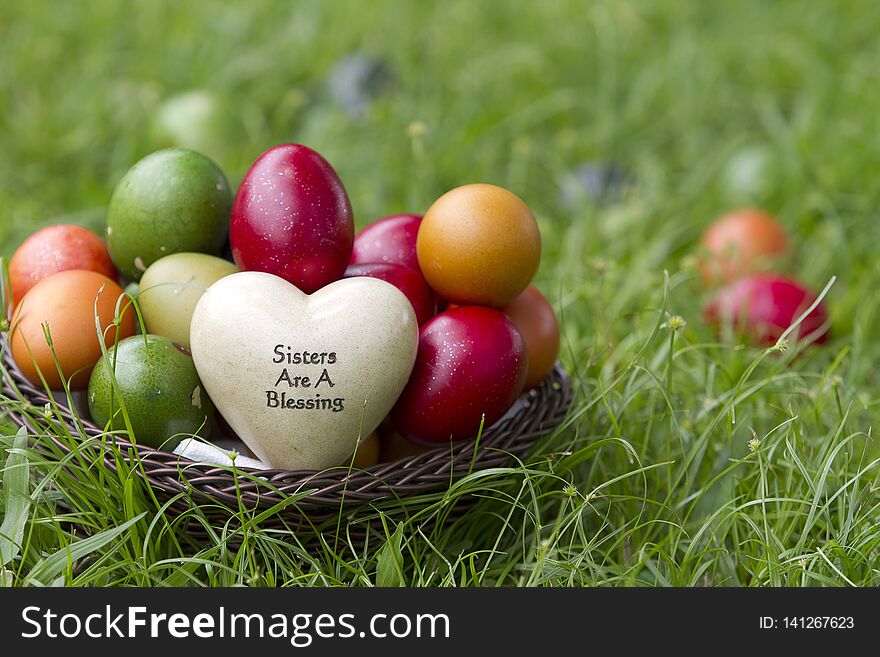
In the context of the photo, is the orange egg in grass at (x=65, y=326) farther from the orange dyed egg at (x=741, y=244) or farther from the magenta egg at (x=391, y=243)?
the orange dyed egg at (x=741, y=244)

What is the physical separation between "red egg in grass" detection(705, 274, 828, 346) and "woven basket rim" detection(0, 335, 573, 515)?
1.17 m

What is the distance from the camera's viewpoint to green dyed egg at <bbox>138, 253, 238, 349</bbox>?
1.84 m

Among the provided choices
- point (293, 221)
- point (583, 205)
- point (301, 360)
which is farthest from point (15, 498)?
point (583, 205)

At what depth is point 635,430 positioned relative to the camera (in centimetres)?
217

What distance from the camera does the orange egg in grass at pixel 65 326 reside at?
1.79 m

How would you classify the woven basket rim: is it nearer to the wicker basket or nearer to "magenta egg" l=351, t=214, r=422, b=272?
the wicker basket

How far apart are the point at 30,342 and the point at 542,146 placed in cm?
241

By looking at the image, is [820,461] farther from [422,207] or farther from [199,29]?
[199,29]

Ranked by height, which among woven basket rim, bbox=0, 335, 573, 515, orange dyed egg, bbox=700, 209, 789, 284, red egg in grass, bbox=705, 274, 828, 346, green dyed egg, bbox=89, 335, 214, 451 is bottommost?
red egg in grass, bbox=705, 274, 828, 346

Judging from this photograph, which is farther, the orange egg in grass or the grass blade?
the orange egg in grass

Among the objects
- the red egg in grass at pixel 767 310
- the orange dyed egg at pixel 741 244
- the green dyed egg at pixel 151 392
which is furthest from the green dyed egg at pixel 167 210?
the orange dyed egg at pixel 741 244

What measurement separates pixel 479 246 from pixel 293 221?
1.13ft

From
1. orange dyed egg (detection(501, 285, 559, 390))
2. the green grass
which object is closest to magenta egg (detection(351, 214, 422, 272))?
orange dyed egg (detection(501, 285, 559, 390))

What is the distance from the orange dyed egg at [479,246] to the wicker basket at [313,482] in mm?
273
